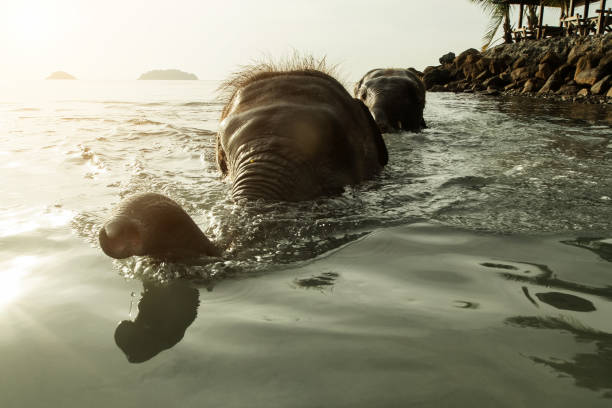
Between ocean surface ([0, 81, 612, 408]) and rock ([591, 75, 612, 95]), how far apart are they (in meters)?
19.5

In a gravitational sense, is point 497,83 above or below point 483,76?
below

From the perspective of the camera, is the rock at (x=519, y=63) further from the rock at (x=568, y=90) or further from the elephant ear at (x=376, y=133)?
the elephant ear at (x=376, y=133)

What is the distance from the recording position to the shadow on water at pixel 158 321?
2.02 meters

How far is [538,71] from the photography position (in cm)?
2869

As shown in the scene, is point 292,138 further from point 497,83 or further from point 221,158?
point 497,83

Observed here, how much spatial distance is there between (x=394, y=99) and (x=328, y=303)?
7.45m

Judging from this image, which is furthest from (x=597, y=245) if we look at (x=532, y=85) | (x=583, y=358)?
(x=532, y=85)

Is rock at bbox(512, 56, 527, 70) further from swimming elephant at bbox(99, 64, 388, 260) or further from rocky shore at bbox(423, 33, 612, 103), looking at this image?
swimming elephant at bbox(99, 64, 388, 260)

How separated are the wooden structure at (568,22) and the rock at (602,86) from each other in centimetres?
973

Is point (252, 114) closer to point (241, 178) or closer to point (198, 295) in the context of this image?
point (241, 178)

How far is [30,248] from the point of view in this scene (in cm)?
340

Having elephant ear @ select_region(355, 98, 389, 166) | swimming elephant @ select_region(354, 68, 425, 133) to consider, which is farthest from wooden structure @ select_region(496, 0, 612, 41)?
elephant ear @ select_region(355, 98, 389, 166)

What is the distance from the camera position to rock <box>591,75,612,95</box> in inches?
851

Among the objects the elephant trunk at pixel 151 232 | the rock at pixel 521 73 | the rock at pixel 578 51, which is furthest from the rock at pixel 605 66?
the elephant trunk at pixel 151 232
